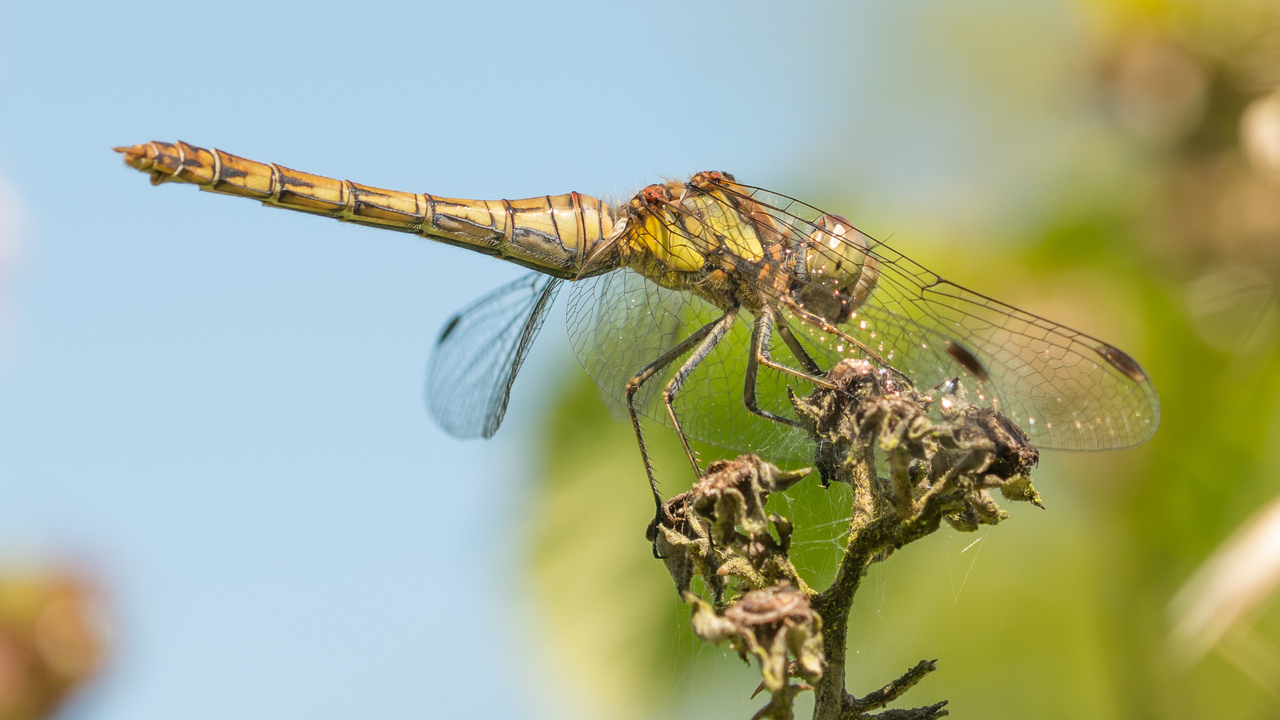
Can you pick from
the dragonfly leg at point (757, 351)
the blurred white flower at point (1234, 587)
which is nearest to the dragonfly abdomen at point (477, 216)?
the dragonfly leg at point (757, 351)

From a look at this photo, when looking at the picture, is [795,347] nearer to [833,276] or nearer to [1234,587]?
[833,276]

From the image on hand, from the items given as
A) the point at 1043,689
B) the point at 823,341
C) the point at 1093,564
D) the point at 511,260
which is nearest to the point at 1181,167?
the point at 1093,564

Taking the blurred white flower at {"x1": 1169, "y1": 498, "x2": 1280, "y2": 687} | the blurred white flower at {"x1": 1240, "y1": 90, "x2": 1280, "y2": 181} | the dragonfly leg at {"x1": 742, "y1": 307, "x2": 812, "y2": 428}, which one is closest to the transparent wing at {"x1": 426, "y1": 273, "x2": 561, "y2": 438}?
the dragonfly leg at {"x1": 742, "y1": 307, "x2": 812, "y2": 428}

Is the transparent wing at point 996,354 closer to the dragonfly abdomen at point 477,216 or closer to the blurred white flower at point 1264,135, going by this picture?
the dragonfly abdomen at point 477,216

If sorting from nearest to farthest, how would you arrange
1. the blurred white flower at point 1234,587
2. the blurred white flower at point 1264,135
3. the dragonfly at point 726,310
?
the blurred white flower at point 1234,587 < the dragonfly at point 726,310 < the blurred white flower at point 1264,135

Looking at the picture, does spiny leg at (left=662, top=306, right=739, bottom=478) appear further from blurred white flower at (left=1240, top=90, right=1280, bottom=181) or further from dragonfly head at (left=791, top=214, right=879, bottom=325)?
blurred white flower at (left=1240, top=90, right=1280, bottom=181)

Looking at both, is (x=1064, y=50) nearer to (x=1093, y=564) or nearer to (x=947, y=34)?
(x=947, y=34)

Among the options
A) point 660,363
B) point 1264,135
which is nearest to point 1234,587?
point 660,363
